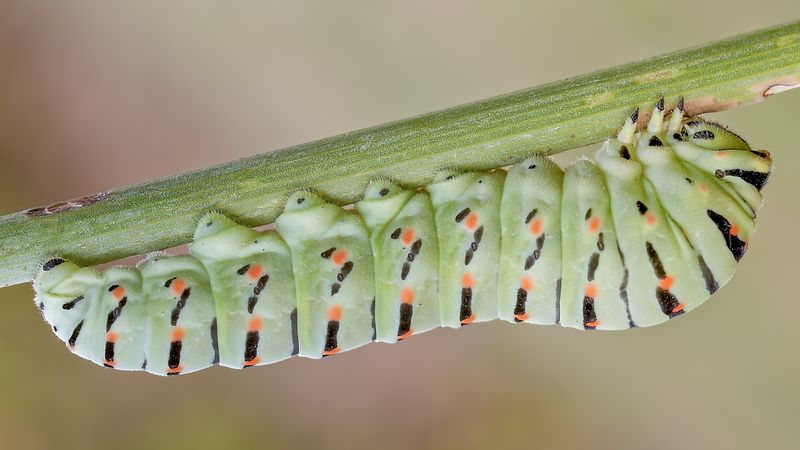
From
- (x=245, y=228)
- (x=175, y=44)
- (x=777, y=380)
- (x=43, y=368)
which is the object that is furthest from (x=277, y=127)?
(x=777, y=380)

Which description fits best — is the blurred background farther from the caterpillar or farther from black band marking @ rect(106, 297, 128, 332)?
black band marking @ rect(106, 297, 128, 332)

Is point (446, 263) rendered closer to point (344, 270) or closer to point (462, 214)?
point (462, 214)

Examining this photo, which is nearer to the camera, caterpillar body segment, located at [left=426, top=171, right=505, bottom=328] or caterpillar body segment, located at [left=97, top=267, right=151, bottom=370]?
caterpillar body segment, located at [left=426, top=171, right=505, bottom=328]

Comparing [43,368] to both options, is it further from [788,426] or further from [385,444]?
[788,426]

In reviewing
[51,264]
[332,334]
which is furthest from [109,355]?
[332,334]

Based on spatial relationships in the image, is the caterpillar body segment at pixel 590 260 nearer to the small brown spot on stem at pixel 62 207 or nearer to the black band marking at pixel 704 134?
the black band marking at pixel 704 134

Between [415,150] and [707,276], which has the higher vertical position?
[415,150]

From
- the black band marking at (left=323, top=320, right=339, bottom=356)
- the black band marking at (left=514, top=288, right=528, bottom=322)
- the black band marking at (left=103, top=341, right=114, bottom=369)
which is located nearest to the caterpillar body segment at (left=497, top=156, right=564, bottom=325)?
the black band marking at (left=514, top=288, right=528, bottom=322)
